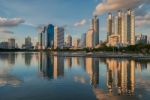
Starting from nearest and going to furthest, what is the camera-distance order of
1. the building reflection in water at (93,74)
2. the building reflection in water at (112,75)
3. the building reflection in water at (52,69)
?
the building reflection in water at (112,75), the building reflection in water at (93,74), the building reflection in water at (52,69)

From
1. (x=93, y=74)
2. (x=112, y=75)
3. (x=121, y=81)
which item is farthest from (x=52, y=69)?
(x=121, y=81)

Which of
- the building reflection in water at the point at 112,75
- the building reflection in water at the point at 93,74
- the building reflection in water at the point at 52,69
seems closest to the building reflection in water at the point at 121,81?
the building reflection in water at the point at 112,75

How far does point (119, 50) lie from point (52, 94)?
135257 millimetres

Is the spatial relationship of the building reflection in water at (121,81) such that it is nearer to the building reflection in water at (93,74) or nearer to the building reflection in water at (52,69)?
the building reflection in water at (93,74)

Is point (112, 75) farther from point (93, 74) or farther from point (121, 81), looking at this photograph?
point (121, 81)

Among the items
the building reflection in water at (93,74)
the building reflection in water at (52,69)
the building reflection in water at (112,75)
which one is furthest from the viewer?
the building reflection in water at (52,69)

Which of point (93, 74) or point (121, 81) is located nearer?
point (121, 81)

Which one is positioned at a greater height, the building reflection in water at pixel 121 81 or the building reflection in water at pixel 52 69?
the building reflection in water at pixel 121 81

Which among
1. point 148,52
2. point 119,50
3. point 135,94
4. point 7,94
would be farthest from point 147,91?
point 119,50

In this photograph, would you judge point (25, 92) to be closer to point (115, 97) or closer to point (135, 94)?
point (115, 97)

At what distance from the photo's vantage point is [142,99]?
15.9 m

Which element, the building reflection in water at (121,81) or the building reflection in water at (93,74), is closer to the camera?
the building reflection in water at (121,81)

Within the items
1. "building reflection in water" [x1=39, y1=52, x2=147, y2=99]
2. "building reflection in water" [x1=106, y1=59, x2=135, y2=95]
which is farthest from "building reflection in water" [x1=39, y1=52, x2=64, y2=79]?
"building reflection in water" [x1=106, y1=59, x2=135, y2=95]

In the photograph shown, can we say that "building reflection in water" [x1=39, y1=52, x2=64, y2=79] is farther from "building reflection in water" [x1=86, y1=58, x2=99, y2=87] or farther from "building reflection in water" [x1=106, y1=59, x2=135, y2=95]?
"building reflection in water" [x1=106, y1=59, x2=135, y2=95]
